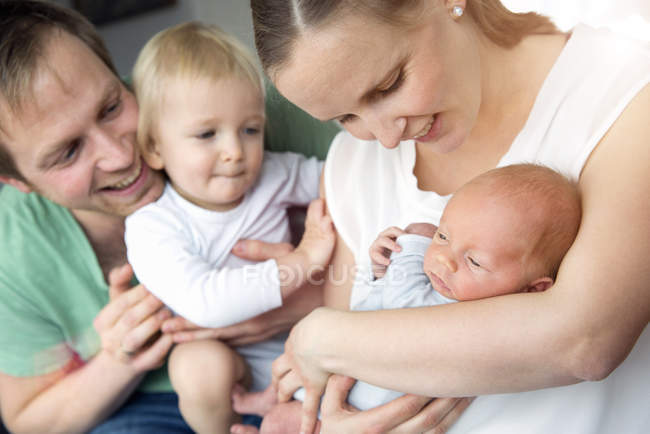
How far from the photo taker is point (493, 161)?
2.44ft

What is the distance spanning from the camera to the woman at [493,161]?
557mm

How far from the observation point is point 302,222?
1.09 metres

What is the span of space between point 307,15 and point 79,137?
476 mm

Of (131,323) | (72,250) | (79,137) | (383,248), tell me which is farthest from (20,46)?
(383,248)

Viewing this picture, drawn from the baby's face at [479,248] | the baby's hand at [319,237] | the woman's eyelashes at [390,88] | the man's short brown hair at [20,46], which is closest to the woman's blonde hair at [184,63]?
the man's short brown hair at [20,46]

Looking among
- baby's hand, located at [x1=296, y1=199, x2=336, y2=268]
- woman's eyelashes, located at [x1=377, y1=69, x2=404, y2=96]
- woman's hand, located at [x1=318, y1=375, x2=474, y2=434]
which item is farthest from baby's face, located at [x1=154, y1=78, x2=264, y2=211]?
woman's hand, located at [x1=318, y1=375, x2=474, y2=434]

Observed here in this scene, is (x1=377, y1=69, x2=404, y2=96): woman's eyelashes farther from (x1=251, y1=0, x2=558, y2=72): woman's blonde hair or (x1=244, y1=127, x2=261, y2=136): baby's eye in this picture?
(x1=244, y1=127, x2=261, y2=136): baby's eye

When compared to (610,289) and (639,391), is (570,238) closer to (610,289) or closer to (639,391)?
(610,289)

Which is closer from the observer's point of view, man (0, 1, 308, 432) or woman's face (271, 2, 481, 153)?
woman's face (271, 2, 481, 153)

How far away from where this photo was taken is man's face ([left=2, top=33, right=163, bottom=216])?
823 mm

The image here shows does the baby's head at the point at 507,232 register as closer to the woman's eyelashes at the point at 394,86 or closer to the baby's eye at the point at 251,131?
the woman's eyelashes at the point at 394,86

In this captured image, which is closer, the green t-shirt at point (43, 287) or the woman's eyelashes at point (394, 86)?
the woman's eyelashes at point (394, 86)

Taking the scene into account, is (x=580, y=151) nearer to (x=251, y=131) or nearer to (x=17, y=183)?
(x=251, y=131)

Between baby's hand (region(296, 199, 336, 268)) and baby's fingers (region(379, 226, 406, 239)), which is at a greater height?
baby's fingers (region(379, 226, 406, 239))
